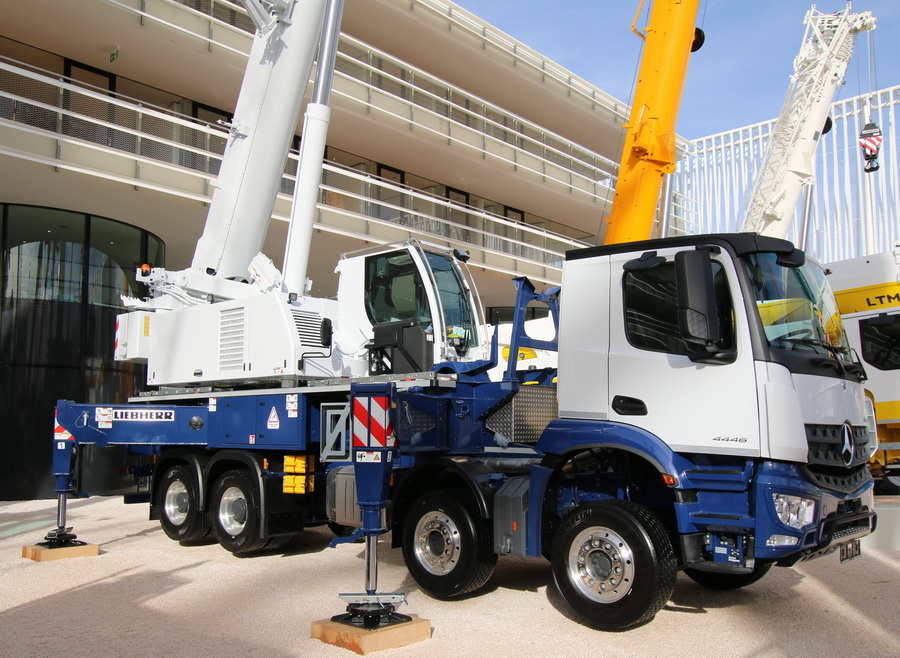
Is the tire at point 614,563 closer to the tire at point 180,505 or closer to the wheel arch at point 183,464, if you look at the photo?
the wheel arch at point 183,464

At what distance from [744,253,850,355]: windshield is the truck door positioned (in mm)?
190

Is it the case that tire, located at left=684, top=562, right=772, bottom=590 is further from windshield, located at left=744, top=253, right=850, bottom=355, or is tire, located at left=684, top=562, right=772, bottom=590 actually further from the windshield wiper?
windshield, located at left=744, top=253, right=850, bottom=355

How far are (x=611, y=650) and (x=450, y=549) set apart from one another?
5.76ft

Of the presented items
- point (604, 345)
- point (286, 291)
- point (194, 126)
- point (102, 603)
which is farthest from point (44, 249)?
point (604, 345)

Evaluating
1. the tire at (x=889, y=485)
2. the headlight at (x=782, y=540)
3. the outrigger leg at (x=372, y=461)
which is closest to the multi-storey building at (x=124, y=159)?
the outrigger leg at (x=372, y=461)

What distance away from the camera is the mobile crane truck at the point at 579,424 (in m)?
5.36

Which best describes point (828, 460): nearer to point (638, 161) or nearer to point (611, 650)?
point (611, 650)

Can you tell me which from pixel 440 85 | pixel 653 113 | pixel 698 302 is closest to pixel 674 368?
pixel 698 302

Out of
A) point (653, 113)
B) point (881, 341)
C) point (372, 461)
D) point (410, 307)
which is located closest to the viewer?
point (372, 461)

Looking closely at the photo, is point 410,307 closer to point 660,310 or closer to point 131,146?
point 660,310

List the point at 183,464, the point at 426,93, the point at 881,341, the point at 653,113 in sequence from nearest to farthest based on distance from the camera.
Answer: the point at 653,113, the point at 183,464, the point at 881,341, the point at 426,93

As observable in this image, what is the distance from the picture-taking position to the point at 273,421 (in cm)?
850

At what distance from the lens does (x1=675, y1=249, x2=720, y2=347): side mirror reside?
5.23 meters

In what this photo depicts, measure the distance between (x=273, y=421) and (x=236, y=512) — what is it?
4.19 feet
